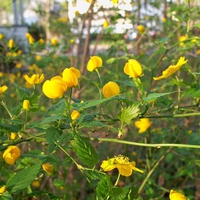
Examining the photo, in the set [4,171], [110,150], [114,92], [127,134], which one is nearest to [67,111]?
[114,92]

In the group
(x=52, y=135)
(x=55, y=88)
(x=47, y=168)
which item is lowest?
(x=47, y=168)

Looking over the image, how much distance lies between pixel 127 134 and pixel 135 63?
1072 mm

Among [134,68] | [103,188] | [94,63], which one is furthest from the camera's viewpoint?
[94,63]

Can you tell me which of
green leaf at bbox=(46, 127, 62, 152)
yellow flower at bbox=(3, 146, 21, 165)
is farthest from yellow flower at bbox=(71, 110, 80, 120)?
yellow flower at bbox=(3, 146, 21, 165)

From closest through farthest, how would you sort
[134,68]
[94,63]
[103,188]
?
1. [103,188]
2. [134,68]
3. [94,63]

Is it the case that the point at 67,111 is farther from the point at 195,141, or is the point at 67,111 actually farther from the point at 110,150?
the point at 110,150

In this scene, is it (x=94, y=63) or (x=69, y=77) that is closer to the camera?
(x=69, y=77)

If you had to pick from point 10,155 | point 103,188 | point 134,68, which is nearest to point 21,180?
point 10,155

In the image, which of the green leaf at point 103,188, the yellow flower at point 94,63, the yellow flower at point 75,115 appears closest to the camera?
the green leaf at point 103,188

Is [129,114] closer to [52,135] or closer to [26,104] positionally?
[52,135]

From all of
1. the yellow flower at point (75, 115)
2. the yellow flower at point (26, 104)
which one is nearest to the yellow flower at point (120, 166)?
the yellow flower at point (75, 115)

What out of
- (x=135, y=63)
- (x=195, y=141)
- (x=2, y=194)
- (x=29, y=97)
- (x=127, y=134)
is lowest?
(x=127, y=134)

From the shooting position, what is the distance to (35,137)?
2.80 ft

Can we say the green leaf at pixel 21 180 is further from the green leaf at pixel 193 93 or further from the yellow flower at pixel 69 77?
the green leaf at pixel 193 93
